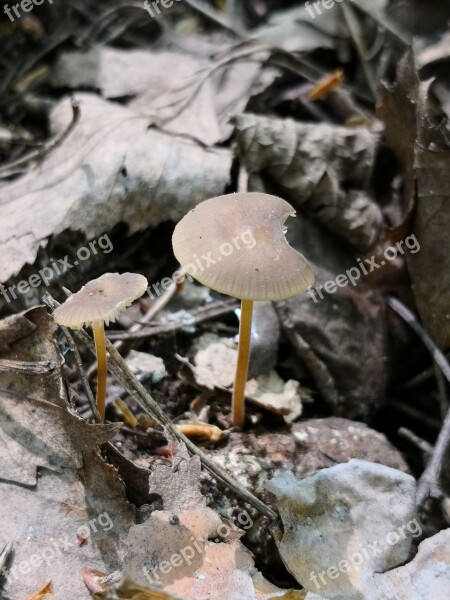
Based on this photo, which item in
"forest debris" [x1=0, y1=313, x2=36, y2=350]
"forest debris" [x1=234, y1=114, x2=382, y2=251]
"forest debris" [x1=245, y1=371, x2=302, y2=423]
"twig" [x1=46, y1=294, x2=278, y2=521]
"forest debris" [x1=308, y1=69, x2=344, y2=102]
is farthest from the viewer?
"forest debris" [x1=308, y1=69, x2=344, y2=102]

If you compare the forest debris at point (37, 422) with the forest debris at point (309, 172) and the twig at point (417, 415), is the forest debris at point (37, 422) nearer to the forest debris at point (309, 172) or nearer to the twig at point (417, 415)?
the forest debris at point (309, 172)

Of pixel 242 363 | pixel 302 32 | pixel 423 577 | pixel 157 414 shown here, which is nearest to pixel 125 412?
pixel 157 414

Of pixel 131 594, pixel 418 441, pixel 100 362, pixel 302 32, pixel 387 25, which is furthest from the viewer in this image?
pixel 302 32

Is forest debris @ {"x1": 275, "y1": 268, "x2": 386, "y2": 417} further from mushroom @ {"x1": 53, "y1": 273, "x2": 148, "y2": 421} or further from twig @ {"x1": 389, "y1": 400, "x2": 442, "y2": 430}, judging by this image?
mushroom @ {"x1": 53, "y1": 273, "x2": 148, "y2": 421}

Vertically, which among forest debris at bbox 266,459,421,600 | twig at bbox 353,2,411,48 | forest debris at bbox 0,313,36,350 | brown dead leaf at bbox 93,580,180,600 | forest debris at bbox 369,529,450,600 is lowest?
forest debris at bbox 369,529,450,600

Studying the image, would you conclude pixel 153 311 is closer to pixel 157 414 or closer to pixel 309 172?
pixel 157 414

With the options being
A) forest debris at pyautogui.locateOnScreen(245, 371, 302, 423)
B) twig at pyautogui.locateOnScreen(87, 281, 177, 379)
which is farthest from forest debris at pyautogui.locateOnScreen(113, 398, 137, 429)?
forest debris at pyautogui.locateOnScreen(245, 371, 302, 423)

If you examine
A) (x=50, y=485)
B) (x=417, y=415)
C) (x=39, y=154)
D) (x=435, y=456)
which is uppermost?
(x=39, y=154)

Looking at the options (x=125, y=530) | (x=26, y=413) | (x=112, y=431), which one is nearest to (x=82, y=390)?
(x=26, y=413)
